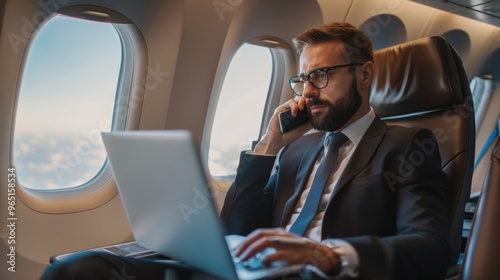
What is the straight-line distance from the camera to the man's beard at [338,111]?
63.4 inches

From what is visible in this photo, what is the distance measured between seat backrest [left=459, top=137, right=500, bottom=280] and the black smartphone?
751mm

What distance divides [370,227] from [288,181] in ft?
1.62

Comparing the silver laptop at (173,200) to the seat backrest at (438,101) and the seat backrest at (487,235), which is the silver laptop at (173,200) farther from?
the seat backrest at (438,101)

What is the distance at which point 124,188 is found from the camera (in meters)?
1.26

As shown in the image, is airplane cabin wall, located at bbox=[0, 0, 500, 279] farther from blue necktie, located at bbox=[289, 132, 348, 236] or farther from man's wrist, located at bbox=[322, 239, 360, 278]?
man's wrist, located at bbox=[322, 239, 360, 278]

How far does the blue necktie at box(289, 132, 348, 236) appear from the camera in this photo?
147cm

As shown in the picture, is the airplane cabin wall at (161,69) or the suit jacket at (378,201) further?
the airplane cabin wall at (161,69)

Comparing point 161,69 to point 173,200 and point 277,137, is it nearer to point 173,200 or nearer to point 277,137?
point 277,137

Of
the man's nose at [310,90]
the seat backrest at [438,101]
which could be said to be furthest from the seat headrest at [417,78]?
the man's nose at [310,90]

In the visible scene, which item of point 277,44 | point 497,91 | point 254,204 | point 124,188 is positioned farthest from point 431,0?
point 124,188

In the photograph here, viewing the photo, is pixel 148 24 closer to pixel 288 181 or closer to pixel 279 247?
pixel 288 181

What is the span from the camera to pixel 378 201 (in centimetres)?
135

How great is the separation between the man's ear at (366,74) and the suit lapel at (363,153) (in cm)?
19

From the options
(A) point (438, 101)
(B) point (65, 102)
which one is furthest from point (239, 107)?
(A) point (438, 101)
